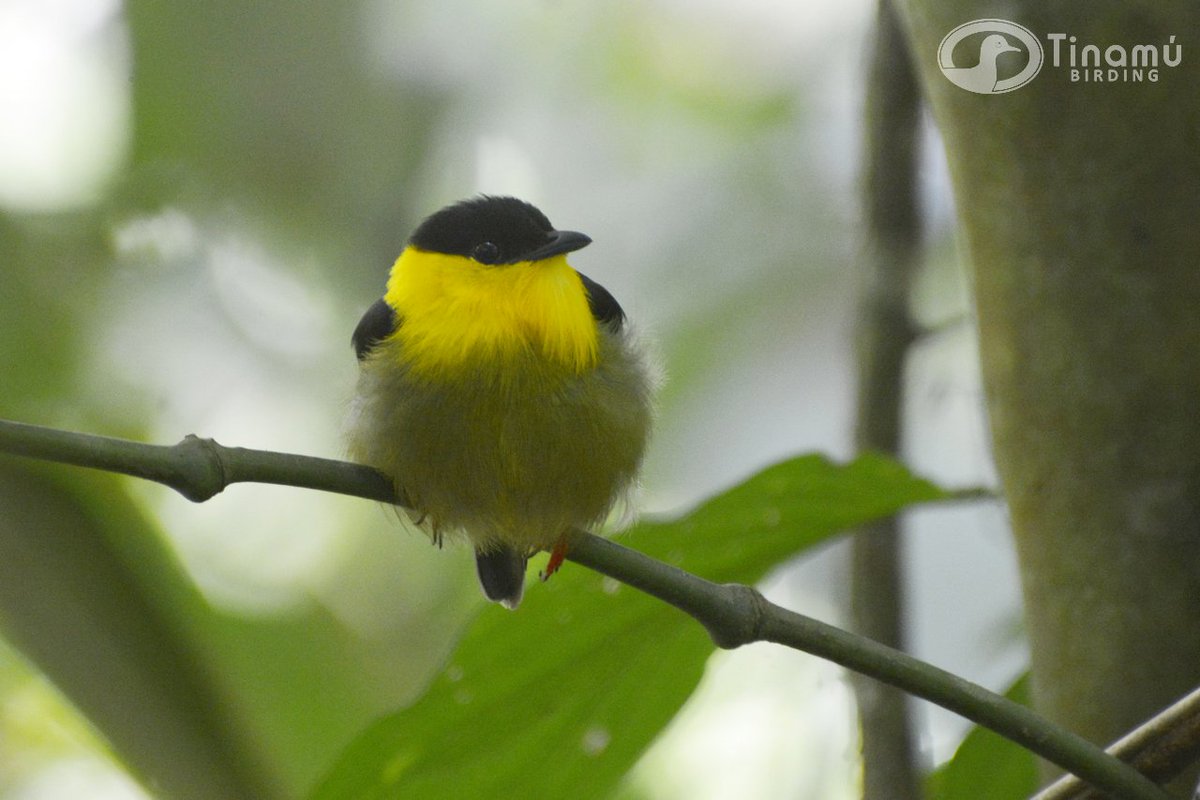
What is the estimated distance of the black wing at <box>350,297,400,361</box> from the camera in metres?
2.89

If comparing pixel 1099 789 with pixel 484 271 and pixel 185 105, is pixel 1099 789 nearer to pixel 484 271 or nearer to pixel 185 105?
pixel 484 271

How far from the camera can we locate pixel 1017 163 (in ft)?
7.64

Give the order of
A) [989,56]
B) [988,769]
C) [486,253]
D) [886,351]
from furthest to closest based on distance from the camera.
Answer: [886,351] → [486,253] → [988,769] → [989,56]

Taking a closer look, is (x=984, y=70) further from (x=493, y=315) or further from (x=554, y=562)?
(x=554, y=562)

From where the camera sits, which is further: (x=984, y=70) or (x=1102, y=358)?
(x=984, y=70)

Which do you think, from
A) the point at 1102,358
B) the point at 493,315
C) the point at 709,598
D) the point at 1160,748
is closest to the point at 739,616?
the point at 709,598

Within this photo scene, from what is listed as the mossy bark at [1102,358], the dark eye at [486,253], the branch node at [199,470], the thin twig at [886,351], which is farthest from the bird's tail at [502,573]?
the branch node at [199,470]

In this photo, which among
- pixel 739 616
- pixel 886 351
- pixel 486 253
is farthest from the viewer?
pixel 886 351

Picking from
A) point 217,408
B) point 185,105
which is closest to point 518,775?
point 217,408

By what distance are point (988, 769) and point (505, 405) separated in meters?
1.20

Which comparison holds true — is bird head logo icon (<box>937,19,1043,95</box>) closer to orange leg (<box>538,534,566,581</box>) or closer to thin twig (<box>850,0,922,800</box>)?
thin twig (<box>850,0,922,800</box>)

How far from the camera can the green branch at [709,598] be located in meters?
1.35

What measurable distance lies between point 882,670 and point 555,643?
938mm
